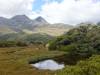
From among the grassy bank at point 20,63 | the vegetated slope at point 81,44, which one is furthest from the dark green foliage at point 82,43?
the grassy bank at point 20,63

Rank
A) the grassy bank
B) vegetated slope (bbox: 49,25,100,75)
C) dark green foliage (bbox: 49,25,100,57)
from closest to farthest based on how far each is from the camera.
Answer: the grassy bank → vegetated slope (bbox: 49,25,100,75) → dark green foliage (bbox: 49,25,100,57)

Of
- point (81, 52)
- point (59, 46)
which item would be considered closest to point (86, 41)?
point (81, 52)

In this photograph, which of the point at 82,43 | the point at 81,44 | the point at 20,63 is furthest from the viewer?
the point at 82,43

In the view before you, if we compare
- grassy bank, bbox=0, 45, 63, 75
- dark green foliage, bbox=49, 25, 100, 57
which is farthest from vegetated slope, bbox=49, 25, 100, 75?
grassy bank, bbox=0, 45, 63, 75

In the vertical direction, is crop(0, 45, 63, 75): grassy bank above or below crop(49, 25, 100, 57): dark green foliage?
below

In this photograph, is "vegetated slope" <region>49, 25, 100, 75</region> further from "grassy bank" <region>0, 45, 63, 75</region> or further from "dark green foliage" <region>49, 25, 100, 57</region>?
"grassy bank" <region>0, 45, 63, 75</region>

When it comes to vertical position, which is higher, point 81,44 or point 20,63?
point 81,44

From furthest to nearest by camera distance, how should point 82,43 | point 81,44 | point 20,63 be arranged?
1. point 82,43
2. point 81,44
3. point 20,63

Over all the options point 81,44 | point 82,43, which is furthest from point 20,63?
point 82,43

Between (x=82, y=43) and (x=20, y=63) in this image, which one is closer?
(x=20, y=63)

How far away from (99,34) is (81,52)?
14264 mm

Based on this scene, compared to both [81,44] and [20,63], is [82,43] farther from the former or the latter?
[20,63]

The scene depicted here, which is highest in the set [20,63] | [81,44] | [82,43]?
[82,43]

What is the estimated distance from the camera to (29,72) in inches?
2499
